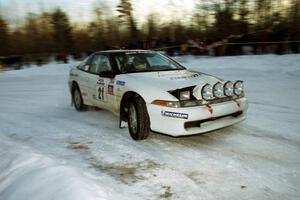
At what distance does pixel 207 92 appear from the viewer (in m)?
4.34

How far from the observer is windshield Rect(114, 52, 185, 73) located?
5453mm

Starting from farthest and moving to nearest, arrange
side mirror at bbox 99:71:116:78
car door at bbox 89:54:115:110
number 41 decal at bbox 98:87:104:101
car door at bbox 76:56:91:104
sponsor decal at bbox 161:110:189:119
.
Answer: car door at bbox 76:56:91:104, number 41 decal at bbox 98:87:104:101, car door at bbox 89:54:115:110, side mirror at bbox 99:71:116:78, sponsor decal at bbox 161:110:189:119

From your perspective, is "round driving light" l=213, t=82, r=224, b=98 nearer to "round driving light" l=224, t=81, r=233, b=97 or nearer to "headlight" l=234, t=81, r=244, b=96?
"round driving light" l=224, t=81, r=233, b=97

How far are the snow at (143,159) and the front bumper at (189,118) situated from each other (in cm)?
28

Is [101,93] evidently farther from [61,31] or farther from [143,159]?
[61,31]

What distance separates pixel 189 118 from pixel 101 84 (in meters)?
2.13

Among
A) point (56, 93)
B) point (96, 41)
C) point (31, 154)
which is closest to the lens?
point (31, 154)

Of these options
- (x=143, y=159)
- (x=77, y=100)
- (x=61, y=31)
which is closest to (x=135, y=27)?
(x=61, y=31)

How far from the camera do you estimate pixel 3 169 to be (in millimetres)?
3777

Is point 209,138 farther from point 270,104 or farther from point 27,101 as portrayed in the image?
point 27,101

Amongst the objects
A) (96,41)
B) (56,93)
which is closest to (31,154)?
(56,93)

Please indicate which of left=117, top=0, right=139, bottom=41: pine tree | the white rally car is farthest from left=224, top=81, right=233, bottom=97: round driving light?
left=117, top=0, right=139, bottom=41: pine tree

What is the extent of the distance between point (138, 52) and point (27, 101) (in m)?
4.52

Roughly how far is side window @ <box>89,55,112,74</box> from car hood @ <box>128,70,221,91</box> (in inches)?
35.4
